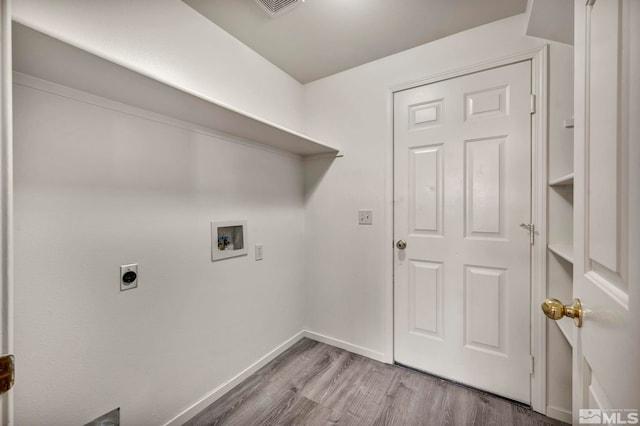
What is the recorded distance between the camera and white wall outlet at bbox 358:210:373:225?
82.7 inches

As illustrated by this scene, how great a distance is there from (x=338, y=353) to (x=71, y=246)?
1.93 metres

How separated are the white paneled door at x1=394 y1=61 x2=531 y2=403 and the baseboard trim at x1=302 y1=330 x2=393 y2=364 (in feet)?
0.48

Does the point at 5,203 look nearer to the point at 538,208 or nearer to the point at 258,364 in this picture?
the point at 258,364

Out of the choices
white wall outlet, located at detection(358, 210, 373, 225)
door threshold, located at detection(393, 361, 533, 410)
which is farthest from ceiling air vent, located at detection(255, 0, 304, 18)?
door threshold, located at detection(393, 361, 533, 410)

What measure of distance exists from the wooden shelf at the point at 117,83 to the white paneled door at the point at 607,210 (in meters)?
1.29

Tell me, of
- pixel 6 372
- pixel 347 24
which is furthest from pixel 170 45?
pixel 6 372

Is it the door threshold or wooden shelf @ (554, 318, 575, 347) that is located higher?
wooden shelf @ (554, 318, 575, 347)

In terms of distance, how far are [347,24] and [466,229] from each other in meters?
1.56

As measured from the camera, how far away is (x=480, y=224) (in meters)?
1.71

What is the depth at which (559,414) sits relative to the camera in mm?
1482

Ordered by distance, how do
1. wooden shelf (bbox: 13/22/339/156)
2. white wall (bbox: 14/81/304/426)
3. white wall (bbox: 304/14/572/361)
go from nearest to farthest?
wooden shelf (bbox: 13/22/339/156) → white wall (bbox: 14/81/304/426) → white wall (bbox: 304/14/572/361)

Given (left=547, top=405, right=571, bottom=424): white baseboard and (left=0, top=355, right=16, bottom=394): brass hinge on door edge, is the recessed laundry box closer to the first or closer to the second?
(left=0, top=355, right=16, bottom=394): brass hinge on door edge

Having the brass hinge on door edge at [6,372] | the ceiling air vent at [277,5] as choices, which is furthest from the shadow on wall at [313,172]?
the brass hinge on door edge at [6,372]

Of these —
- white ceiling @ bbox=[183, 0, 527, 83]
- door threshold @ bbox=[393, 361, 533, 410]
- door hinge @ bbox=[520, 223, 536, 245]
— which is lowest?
door threshold @ bbox=[393, 361, 533, 410]
